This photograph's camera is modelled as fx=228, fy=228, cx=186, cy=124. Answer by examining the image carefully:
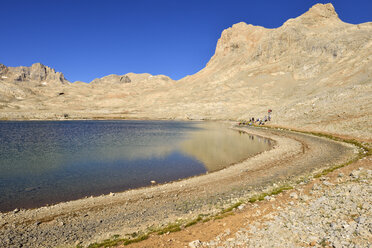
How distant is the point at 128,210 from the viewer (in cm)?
1612

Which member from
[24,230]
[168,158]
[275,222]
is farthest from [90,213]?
[168,158]

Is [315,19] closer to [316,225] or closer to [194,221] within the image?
[316,225]

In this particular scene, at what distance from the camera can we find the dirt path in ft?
42.8

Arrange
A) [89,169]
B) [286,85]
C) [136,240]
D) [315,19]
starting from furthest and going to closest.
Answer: [315,19] < [286,85] < [89,169] < [136,240]

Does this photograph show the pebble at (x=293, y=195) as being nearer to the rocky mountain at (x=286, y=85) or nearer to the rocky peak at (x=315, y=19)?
the rocky mountain at (x=286, y=85)

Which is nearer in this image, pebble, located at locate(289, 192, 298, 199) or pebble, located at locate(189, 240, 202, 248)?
pebble, located at locate(189, 240, 202, 248)

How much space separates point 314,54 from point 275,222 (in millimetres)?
180206

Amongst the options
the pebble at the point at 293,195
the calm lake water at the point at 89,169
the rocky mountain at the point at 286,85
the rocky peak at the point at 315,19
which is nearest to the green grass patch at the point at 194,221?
the pebble at the point at 293,195

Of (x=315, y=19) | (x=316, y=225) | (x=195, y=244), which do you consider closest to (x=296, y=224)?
(x=316, y=225)

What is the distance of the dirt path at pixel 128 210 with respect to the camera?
13.0m

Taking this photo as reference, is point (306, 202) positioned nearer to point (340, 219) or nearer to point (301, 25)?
point (340, 219)

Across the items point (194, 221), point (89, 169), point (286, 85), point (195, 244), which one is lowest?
Answer: point (89, 169)

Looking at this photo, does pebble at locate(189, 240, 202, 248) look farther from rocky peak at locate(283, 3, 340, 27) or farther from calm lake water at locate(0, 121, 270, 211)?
rocky peak at locate(283, 3, 340, 27)

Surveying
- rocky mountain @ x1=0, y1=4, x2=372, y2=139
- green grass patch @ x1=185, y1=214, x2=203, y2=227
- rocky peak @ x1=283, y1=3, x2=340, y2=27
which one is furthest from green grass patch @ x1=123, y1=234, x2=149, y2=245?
rocky peak @ x1=283, y1=3, x2=340, y2=27
